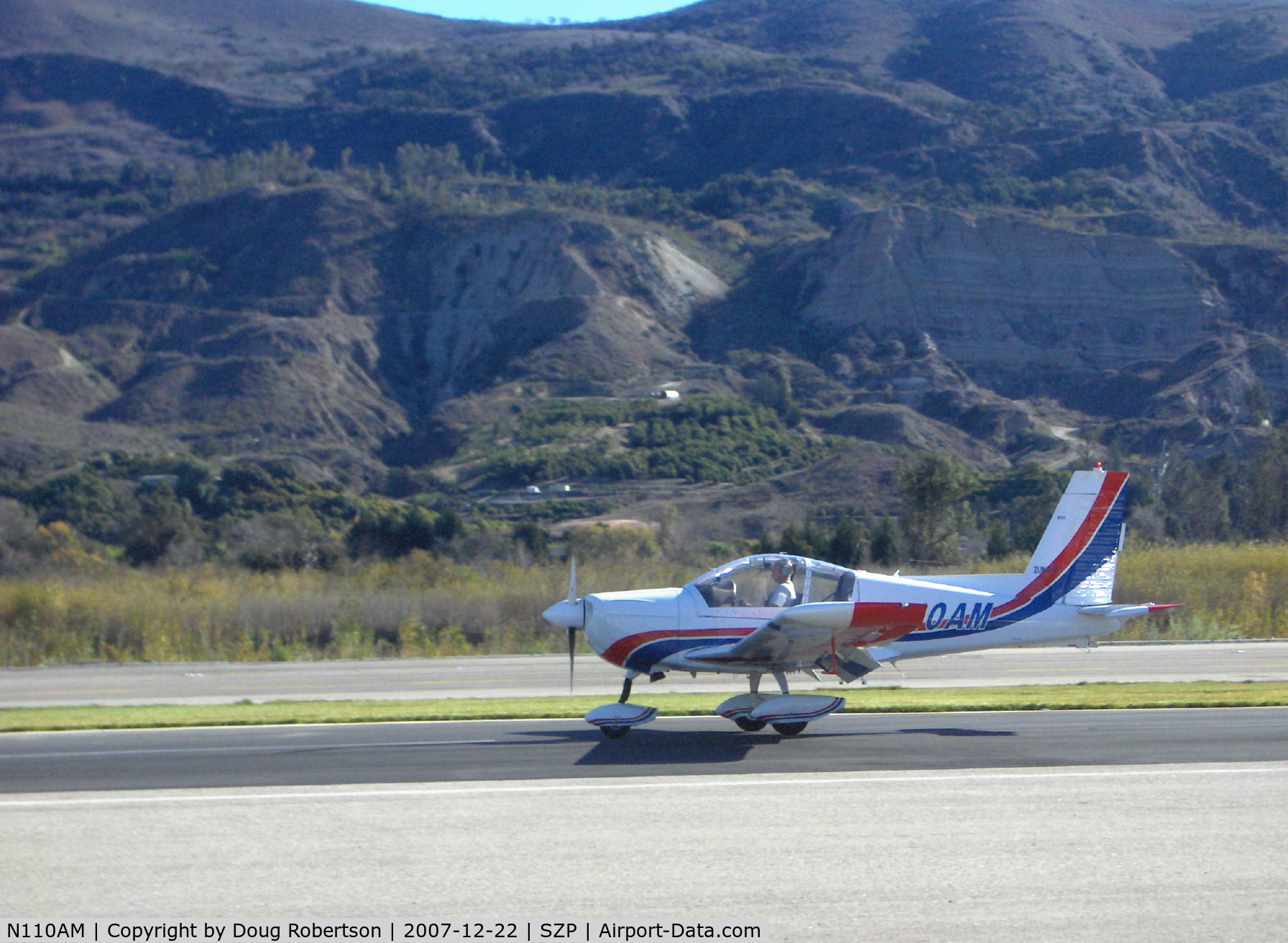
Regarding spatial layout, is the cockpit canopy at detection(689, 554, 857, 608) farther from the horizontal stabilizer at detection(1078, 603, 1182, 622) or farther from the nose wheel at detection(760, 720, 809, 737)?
the horizontal stabilizer at detection(1078, 603, 1182, 622)

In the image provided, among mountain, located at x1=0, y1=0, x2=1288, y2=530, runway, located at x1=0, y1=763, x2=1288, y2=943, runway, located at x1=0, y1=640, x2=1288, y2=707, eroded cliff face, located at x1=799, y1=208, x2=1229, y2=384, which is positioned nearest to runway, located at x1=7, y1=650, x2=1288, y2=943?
runway, located at x1=0, y1=763, x2=1288, y2=943

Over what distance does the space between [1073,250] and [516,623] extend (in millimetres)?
64471

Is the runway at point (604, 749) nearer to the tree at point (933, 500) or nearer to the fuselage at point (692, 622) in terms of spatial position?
the fuselage at point (692, 622)

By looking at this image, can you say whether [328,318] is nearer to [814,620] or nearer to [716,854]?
[814,620]

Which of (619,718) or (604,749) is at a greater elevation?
(619,718)

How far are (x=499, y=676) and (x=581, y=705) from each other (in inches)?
243

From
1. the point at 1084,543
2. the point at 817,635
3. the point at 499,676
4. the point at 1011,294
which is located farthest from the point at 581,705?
the point at 1011,294

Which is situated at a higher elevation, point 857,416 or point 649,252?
point 649,252

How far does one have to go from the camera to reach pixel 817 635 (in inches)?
488

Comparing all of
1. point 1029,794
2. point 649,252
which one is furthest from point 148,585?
A: point 649,252

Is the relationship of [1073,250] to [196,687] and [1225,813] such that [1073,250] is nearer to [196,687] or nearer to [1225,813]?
[196,687]

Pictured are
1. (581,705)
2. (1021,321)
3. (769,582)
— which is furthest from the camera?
(1021,321)

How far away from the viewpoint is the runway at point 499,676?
20.0 metres

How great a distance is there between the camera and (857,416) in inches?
2822
